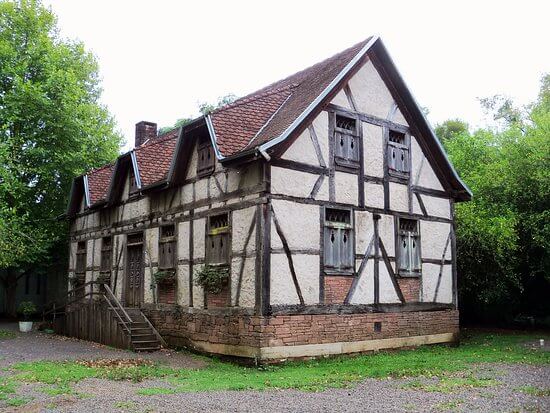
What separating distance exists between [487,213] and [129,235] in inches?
497

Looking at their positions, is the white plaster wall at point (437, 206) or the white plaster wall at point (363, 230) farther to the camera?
the white plaster wall at point (437, 206)

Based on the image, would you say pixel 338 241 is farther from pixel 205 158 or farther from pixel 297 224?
pixel 205 158

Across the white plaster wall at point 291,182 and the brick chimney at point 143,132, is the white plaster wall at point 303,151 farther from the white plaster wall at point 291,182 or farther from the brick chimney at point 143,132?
the brick chimney at point 143,132

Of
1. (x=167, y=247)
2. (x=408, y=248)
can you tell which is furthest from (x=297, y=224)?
(x=167, y=247)

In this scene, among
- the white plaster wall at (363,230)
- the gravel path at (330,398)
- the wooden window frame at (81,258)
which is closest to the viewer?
the gravel path at (330,398)

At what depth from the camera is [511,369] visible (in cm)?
1284

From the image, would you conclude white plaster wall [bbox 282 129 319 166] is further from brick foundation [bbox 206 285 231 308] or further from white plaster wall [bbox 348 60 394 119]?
brick foundation [bbox 206 285 231 308]

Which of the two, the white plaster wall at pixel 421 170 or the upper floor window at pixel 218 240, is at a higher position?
the white plaster wall at pixel 421 170

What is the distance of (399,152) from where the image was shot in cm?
1752

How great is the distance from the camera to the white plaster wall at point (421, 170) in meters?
17.8

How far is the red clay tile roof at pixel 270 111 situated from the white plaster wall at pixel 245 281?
107 inches

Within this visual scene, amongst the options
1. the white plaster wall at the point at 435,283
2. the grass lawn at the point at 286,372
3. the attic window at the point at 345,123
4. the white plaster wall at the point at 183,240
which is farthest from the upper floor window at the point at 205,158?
the white plaster wall at the point at 435,283

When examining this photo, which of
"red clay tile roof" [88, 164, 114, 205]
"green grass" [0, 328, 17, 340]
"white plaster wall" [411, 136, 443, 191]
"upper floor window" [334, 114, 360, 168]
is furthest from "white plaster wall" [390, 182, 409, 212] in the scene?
"green grass" [0, 328, 17, 340]

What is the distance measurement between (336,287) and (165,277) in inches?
208
